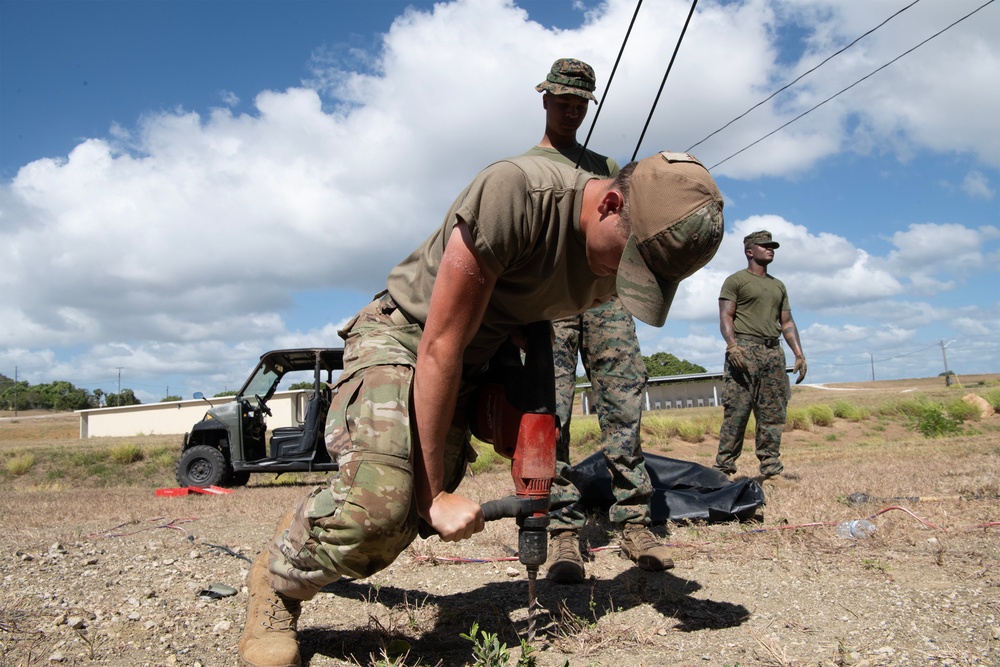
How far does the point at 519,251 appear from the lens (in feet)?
6.26

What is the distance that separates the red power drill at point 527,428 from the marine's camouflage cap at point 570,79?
190 centimetres

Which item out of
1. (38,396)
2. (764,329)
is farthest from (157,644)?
(38,396)

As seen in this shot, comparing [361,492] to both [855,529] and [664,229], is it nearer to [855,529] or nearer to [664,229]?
[664,229]

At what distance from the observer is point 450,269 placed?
1852mm

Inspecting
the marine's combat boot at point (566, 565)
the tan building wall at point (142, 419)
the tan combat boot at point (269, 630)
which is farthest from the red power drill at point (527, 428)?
the tan building wall at point (142, 419)

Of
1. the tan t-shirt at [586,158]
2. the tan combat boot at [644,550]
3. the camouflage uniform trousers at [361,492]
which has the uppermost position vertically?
the tan t-shirt at [586,158]

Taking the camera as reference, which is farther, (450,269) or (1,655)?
(1,655)

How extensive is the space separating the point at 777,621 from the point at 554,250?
1426mm

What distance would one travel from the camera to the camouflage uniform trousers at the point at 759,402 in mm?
5980

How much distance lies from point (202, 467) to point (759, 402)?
7.79 meters

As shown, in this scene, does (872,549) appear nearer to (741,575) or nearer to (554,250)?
(741,575)

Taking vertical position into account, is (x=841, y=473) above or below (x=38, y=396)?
below

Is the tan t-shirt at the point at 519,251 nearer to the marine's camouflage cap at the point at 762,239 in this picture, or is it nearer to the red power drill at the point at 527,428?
the red power drill at the point at 527,428

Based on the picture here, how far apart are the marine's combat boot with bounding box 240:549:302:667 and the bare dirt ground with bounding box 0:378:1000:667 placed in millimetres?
132
